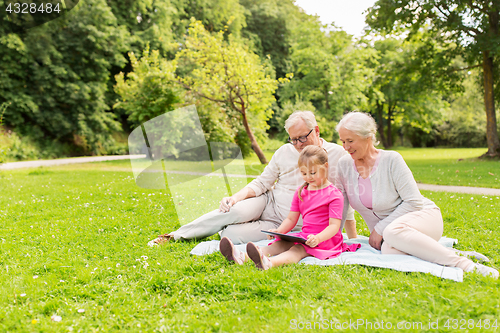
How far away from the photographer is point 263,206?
4219 mm

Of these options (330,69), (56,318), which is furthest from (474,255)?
(330,69)

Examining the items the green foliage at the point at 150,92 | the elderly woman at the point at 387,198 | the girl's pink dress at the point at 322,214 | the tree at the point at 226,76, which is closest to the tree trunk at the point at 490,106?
the tree at the point at 226,76

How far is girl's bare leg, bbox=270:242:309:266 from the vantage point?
10.5 feet

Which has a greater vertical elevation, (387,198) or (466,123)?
(387,198)

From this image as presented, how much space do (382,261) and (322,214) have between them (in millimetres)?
680

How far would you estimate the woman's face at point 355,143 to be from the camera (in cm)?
335

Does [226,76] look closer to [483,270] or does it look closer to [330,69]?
[330,69]

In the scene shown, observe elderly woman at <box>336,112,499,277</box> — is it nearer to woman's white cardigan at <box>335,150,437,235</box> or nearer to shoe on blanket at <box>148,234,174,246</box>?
woman's white cardigan at <box>335,150,437,235</box>

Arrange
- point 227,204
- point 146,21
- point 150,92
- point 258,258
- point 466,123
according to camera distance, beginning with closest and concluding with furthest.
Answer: point 258,258, point 227,204, point 150,92, point 146,21, point 466,123

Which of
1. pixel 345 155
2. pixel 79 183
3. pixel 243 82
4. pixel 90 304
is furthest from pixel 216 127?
pixel 90 304

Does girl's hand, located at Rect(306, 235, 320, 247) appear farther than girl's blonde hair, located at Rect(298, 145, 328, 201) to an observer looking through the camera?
No

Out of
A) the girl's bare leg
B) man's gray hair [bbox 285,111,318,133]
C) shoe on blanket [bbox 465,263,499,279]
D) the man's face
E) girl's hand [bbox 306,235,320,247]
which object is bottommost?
shoe on blanket [bbox 465,263,499,279]

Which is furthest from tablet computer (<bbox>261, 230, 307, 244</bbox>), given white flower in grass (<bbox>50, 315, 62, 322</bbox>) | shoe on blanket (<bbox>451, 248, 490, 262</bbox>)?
white flower in grass (<bbox>50, 315, 62, 322</bbox>)

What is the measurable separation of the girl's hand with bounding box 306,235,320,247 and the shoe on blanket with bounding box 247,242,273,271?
1.30ft
